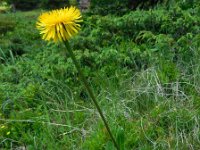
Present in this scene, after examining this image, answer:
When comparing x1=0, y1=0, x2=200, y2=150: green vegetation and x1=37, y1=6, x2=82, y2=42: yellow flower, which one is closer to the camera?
x1=37, y1=6, x2=82, y2=42: yellow flower

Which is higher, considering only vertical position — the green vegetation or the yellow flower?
the yellow flower

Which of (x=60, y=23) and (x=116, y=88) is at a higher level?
(x=60, y=23)

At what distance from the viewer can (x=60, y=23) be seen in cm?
160

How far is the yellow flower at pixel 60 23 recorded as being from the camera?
1.59m

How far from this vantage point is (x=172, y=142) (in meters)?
2.81

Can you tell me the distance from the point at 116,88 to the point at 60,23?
2.15 m

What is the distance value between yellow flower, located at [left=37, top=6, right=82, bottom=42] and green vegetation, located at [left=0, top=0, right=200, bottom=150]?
69 cm

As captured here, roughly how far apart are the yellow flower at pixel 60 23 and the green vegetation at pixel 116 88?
693 mm

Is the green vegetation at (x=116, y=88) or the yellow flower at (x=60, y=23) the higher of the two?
the yellow flower at (x=60, y=23)

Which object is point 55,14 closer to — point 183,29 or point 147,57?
point 147,57

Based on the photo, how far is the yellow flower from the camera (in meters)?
1.59

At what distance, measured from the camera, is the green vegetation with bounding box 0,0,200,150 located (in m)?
2.98

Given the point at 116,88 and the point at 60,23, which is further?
the point at 116,88

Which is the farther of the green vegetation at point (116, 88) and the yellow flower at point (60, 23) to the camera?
the green vegetation at point (116, 88)
